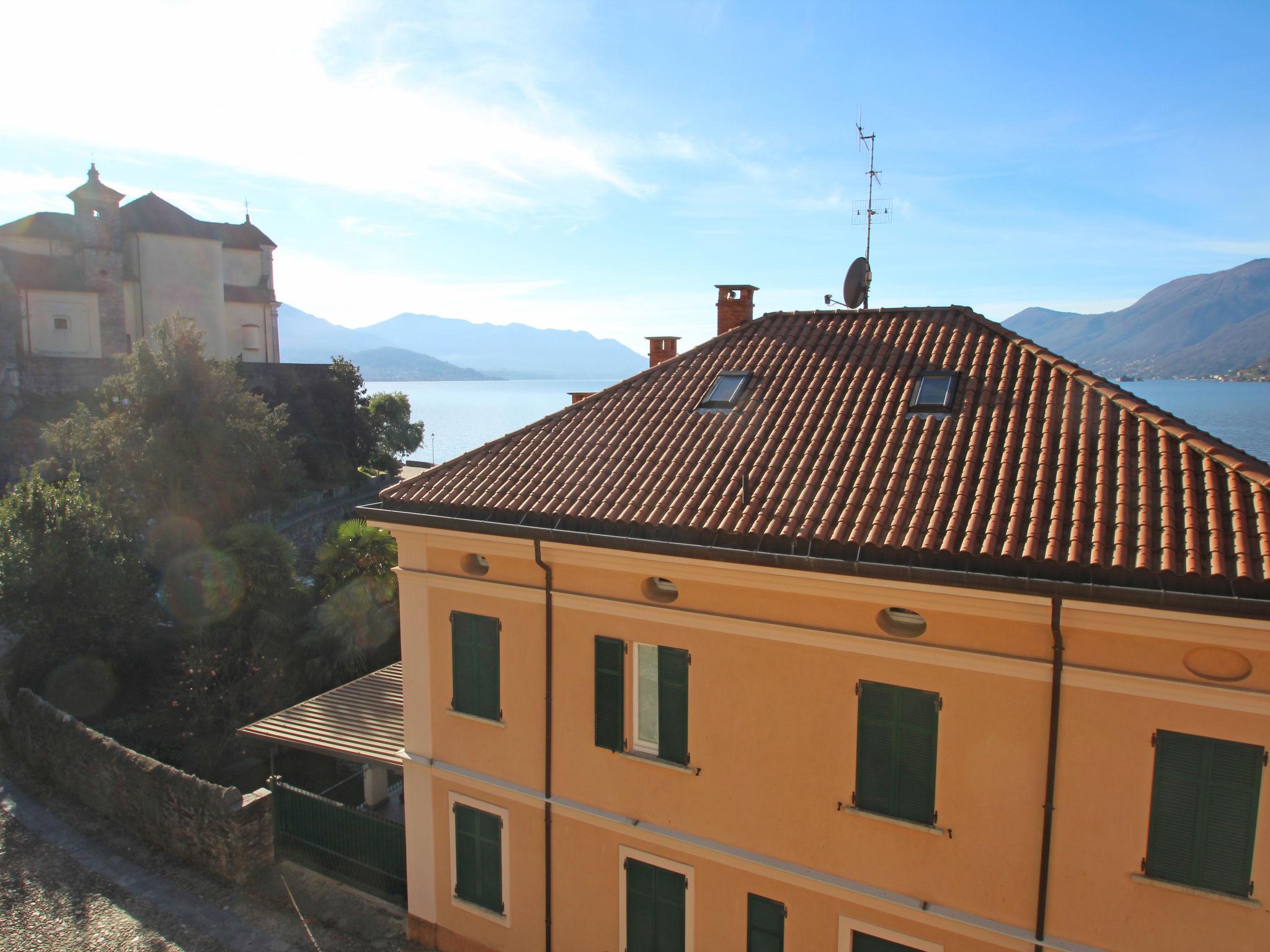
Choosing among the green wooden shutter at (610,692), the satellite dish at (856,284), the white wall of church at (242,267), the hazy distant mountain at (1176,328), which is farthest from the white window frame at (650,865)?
the hazy distant mountain at (1176,328)

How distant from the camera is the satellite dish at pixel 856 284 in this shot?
571 inches

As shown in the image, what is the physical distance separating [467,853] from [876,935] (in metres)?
5.58

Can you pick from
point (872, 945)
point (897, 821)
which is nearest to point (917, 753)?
point (897, 821)

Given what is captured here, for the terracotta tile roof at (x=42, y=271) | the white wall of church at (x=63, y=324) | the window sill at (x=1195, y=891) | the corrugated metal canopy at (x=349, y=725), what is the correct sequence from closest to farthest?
the window sill at (x=1195, y=891), the corrugated metal canopy at (x=349, y=725), the terracotta tile roof at (x=42, y=271), the white wall of church at (x=63, y=324)

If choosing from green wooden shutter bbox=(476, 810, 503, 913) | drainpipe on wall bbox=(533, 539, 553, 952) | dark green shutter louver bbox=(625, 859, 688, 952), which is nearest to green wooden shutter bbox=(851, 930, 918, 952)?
dark green shutter louver bbox=(625, 859, 688, 952)

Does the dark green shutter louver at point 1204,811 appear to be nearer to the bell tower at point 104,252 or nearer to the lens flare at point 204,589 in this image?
the lens flare at point 204,589

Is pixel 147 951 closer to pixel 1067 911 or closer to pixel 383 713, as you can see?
pixel 383 713

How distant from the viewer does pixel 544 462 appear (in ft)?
36.2

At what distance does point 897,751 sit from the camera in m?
8.16

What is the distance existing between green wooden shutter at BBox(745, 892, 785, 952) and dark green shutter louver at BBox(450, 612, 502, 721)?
12.8 feet

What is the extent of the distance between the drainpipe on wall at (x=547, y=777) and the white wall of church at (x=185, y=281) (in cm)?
4576

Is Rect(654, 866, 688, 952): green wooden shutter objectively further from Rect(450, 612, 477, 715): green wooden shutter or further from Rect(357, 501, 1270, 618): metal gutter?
Rect(357, 501, 1270, 618): metal gutter

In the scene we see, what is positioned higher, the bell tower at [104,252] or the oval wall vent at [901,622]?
the bell tower at [104,252]

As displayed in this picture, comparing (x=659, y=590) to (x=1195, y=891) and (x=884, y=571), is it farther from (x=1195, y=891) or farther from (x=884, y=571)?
(x=1195, y=891)
